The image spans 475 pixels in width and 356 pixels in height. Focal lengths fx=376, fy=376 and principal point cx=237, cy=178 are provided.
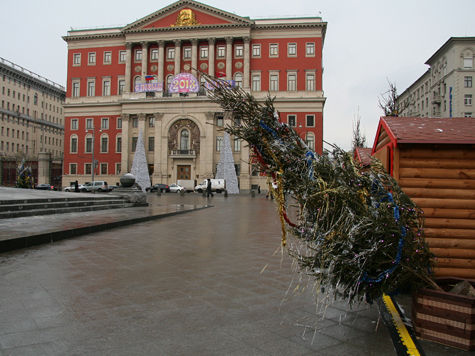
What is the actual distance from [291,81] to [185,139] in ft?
53.5

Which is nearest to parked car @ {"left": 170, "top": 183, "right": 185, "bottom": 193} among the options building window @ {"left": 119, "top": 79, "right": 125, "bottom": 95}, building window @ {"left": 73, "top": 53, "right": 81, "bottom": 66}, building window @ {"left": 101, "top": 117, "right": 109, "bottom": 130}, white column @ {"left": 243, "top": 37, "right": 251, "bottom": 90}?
building window @ {"left": 101, "top": 117, "right": 109, "bottom": 130}

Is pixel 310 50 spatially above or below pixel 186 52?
below

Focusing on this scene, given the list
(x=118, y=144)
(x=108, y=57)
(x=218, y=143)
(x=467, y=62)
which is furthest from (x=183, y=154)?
(x=467, y=62)

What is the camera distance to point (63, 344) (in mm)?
2963

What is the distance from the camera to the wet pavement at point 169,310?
117 inches

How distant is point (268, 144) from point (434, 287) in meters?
1.87

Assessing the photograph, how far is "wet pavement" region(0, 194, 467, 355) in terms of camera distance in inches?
117

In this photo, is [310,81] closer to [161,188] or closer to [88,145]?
[161,188]

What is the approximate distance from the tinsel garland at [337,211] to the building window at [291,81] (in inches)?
1926

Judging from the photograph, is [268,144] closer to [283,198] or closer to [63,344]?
[283,198]

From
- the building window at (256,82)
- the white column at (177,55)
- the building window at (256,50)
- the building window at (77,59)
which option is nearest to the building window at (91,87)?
the building window at (77,59)

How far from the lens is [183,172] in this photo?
51.4 metres

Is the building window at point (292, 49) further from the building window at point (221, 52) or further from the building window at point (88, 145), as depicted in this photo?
the building window at point (88, 145)

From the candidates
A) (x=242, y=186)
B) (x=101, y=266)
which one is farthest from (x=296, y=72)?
(x=101, y=266)
